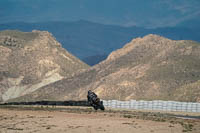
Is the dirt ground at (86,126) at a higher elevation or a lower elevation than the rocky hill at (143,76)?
lower

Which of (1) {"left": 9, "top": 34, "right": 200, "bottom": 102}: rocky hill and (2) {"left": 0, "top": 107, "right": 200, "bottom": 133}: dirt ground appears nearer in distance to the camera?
(2) {"left": 0, "top": 107, "right": 200, "bottom": 133}: dirt ground

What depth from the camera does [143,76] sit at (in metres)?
148

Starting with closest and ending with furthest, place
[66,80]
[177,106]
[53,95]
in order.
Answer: [177,106] → [53,95] → [66,80]

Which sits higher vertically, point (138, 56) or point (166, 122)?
point (138, 56)

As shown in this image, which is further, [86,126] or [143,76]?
[143,76]

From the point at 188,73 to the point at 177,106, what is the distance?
235 ft

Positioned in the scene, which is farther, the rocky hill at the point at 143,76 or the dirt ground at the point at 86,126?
the rocky hill at the point at 143,76

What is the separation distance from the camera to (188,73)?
14125 centimetres

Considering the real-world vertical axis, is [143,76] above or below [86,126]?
above

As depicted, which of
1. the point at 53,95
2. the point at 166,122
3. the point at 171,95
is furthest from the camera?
the point at 53,95

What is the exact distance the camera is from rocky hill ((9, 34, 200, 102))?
13575 centimetres

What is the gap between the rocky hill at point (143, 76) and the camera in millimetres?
135750

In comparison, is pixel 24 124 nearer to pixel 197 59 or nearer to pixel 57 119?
pixel 57 119

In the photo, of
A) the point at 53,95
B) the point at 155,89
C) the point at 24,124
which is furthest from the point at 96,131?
the point at 53,95
